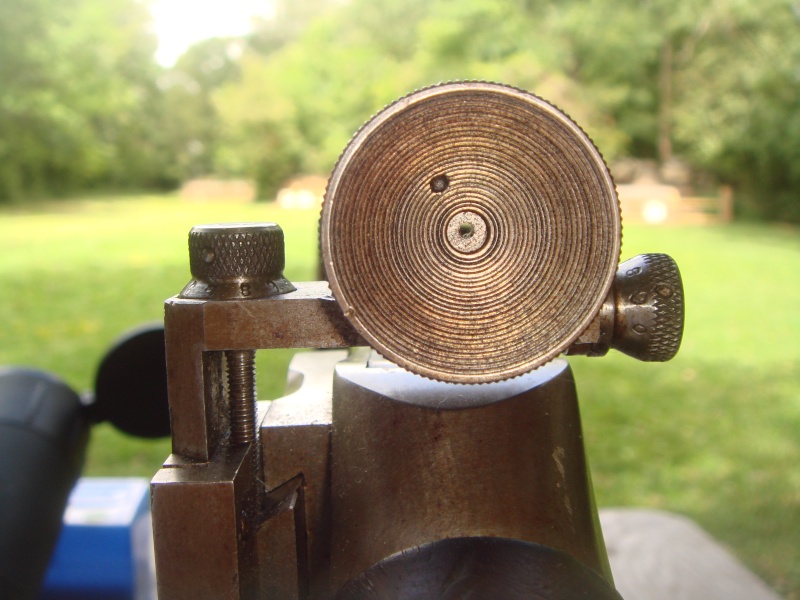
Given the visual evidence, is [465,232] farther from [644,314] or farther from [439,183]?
[644,314]

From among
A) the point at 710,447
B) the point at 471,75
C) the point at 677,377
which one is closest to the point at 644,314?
the point at 710,447

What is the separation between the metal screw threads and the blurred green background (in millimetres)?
1579

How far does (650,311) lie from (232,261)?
34 cm

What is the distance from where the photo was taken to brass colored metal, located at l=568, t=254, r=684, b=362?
595 millimetres

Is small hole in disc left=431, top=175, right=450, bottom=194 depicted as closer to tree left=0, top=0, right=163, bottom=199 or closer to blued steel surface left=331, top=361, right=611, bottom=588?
blued steel surface left=331, top=361, right=611, bottom=588

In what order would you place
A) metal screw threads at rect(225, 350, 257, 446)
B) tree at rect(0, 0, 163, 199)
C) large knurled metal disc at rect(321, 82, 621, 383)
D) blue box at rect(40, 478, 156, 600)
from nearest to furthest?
1. large knurled metal disc at rect(321, 82, 621, 383)
2. metal screw threads at rect(225, 350, 257, 446)
3. blue box at rect(40, 478, 156, 600)
4. tree at rect(0, 0, 163, 199)

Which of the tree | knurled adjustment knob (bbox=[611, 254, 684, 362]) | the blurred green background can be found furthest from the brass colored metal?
the tree

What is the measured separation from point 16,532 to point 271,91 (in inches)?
677

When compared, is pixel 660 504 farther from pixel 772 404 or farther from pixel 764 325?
pixel 764 325

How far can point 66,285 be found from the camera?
6.13 meters

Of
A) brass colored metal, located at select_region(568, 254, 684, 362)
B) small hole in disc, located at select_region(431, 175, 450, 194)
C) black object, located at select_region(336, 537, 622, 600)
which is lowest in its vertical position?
black object, located at select_region(336, 537, 622, 600)

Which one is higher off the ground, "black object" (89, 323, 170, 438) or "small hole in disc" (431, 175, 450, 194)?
"small hole in disc" (431, 175, 450, 194)

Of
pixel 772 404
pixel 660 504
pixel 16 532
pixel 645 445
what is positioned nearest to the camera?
pixel 16 532

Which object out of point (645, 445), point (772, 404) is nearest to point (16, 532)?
point (645, 445)
